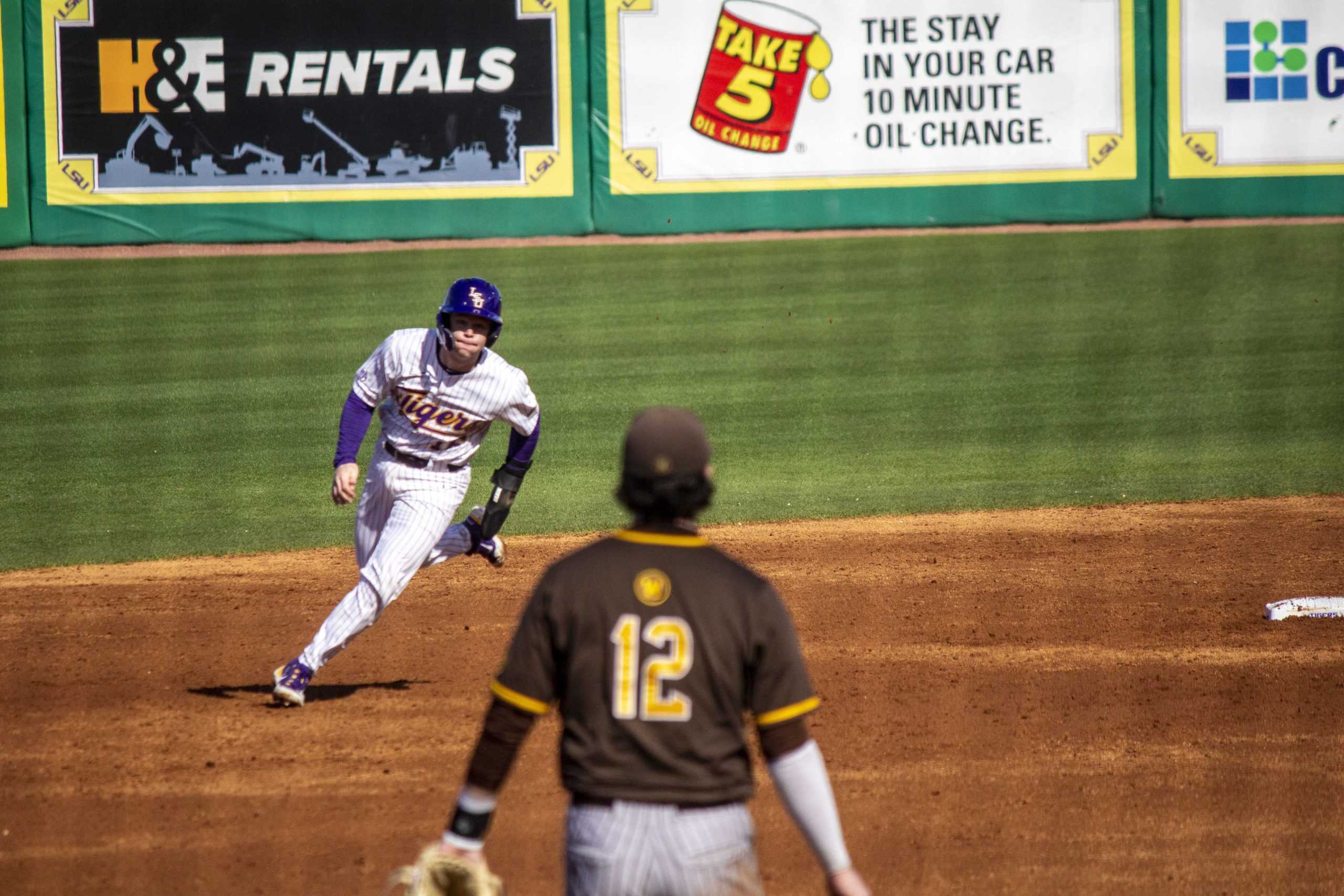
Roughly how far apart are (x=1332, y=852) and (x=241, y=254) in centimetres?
1502

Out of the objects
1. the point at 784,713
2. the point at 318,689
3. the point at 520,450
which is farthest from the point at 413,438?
the point at 784,713

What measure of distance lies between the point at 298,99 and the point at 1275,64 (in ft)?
37.9

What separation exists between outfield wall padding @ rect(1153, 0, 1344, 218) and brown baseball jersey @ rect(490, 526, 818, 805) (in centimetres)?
1634

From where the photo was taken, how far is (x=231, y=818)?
4859 mm

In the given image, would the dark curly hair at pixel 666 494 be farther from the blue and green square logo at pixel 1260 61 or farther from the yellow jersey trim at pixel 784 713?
the blue and green square logo at pixel 1260 61

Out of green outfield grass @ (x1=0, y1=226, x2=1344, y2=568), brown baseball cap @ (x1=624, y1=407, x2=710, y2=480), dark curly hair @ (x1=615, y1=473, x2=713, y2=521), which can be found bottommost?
green outfield grass @ (x1=0, y1=226, x2=1344, y2=568)

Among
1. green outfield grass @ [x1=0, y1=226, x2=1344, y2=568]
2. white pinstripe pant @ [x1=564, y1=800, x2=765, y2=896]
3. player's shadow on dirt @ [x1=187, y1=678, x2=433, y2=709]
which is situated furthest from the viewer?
green outfield grass @ [x1=0, y1=226, x2=1344, y2=568]

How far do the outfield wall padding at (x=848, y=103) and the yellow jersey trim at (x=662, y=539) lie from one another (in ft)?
48.3

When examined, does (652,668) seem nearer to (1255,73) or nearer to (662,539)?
(662,539)

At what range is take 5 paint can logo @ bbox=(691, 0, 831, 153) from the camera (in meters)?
17.1

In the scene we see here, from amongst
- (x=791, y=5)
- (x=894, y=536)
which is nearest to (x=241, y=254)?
(x=791, y=5)

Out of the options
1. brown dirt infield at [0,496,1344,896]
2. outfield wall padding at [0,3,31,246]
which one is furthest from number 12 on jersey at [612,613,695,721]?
outfield wall padding at [0,3,31,246]

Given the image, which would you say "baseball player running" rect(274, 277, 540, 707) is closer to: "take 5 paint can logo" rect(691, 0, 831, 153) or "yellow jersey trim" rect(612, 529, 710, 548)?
"yellow jersey trim" rect(612, 529, 710, 548)

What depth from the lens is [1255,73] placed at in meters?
17.4
